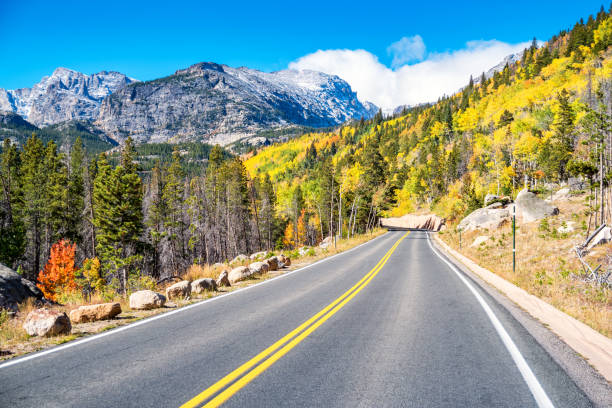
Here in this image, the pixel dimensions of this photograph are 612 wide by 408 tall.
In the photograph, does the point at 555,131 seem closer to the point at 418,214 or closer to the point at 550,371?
the point at 418,214

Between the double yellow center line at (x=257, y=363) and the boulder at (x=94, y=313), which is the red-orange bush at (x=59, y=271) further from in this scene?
the double yellow center line at (x=257, y=363)

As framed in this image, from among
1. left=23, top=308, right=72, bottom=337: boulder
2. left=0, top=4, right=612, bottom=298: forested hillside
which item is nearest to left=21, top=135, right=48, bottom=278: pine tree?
left=0, top=4, right=612, bottom=298: forested hillside

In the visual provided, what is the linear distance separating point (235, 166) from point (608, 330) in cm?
4778

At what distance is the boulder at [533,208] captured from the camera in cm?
2462

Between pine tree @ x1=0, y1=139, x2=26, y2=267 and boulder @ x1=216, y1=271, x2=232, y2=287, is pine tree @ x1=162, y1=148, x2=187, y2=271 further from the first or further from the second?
boulder @ x1=216, y1=271, x2=232, y2=287

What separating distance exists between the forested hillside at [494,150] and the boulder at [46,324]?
25.1 meters

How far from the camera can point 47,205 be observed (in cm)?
3547

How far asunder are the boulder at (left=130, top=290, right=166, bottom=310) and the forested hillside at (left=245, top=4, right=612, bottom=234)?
2358 cm

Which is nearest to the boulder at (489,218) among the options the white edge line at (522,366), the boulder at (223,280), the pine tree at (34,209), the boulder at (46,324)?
the white edge line at (522,366)

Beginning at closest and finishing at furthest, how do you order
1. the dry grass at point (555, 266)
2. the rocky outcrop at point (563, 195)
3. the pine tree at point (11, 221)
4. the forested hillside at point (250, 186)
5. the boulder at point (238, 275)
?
the dry grass at point (555, 266)
the boulder at point (238, 275)
the pine tree at point (11, 221)
the forested hillside at point (250, 186)
the rocky outcrop at point (563, 195)

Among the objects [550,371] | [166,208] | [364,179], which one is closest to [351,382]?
[550,371]

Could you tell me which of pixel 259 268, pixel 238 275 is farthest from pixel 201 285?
pixel 259 268

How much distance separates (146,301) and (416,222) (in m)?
75.6

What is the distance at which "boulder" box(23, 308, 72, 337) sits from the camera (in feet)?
17.8
